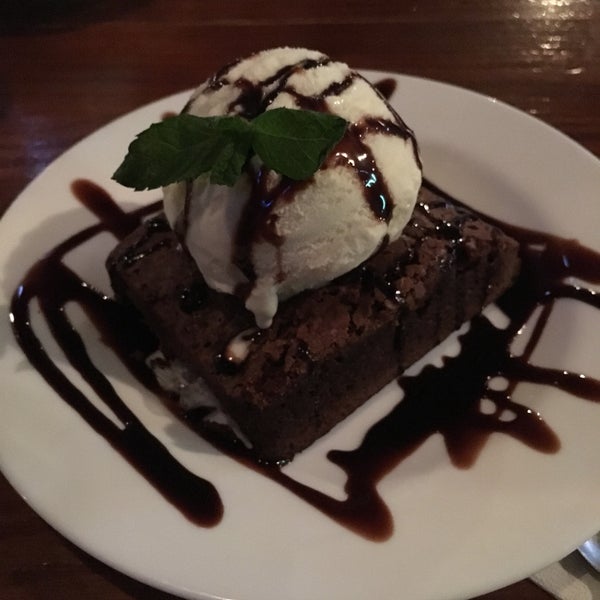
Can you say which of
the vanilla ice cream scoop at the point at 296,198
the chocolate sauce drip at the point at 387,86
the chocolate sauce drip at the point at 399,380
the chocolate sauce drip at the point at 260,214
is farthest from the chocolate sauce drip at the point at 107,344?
the chocolate sauce drip at the point at 387,86

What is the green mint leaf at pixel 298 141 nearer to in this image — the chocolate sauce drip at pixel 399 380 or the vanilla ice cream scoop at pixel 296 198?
the vanilla ice cream scoop at pixel 296 198

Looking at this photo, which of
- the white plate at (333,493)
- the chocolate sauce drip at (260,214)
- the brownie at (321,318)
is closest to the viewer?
the white plate at (333,493)

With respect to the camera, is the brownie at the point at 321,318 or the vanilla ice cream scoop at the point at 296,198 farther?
the brownie at the point at 321,318

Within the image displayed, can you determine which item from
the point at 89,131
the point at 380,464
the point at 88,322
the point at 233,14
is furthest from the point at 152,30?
the point at 380,464

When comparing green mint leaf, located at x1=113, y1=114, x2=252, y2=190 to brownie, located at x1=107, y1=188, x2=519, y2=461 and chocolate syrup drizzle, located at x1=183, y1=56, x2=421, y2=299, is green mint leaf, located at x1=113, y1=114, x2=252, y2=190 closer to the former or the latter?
chocolate syrup drizzle, located at x1=183, y1=56, x2=421, y2=299

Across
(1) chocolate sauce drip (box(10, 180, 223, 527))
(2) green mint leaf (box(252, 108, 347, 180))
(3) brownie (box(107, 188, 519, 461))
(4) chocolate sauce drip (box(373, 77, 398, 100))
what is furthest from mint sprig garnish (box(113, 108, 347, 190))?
(4) chocolate sauce drip (box(373, 77, 398, 100))

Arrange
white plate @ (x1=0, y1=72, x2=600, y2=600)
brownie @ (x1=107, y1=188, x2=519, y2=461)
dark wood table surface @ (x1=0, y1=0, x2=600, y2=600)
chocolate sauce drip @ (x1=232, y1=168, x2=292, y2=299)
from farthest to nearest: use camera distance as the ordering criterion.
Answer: dark wood table surface @ (x1=0, y1=0, x2=600, y2=600) → brownie @ (x1=107, y1=188, x2=519, y2=461) → chocolate sauce drip @ (x1=232, y1=168, x2=292, y2=299) → white plate @ (x1=0, y1=72, x2=600, y2=600)

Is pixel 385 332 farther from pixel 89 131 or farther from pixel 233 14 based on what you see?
pixel 233 14

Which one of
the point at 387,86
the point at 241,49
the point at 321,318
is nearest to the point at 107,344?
the point at 321,318
